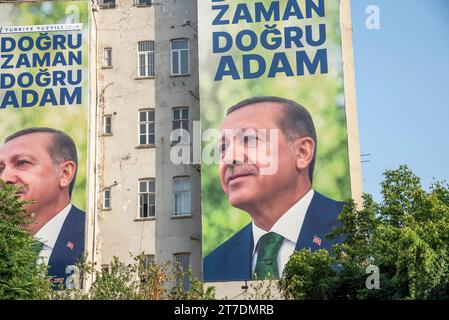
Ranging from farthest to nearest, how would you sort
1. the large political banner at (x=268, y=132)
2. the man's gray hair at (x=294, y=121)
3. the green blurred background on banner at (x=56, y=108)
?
the green blurred background on banner at (x=56, y=108)
the man's gray hair at (x=294, y=121)
the large political banner at (x=268, y=132)

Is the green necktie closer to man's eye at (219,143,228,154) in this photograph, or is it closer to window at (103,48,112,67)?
man's eye at (219,143,228,154)

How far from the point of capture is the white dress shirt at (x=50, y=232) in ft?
134

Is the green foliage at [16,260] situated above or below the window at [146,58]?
below

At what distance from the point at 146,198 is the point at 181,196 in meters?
1.72

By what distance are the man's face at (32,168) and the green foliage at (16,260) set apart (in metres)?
7.77

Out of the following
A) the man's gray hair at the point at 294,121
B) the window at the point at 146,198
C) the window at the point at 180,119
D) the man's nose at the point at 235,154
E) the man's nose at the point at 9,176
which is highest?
the window at the point at 180,119

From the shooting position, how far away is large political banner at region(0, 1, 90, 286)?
136ft

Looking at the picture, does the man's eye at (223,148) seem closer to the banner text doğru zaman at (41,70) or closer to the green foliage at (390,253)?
the banner text doğru zaman at (41,70)

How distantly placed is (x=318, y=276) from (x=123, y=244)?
1400 cm

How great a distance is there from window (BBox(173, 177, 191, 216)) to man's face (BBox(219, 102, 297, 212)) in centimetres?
283

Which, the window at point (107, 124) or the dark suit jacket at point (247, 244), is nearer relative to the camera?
the dark suit jacket at point (247, 244)

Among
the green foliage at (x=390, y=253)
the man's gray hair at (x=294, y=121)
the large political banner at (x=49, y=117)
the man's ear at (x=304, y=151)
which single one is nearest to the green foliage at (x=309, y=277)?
the green foliage at (x=390, y=253)

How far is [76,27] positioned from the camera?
145ft

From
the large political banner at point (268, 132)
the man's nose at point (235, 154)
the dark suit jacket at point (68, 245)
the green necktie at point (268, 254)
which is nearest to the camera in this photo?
the green necktie at point (268, 254)
